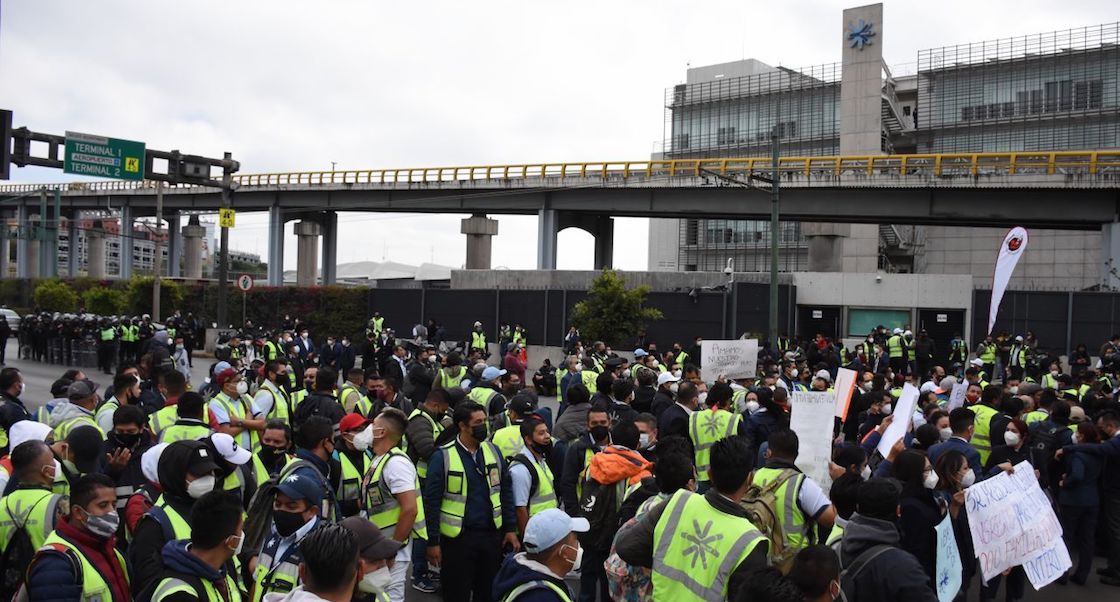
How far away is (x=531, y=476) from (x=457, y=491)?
0.60 metres

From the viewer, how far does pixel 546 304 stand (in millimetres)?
35344

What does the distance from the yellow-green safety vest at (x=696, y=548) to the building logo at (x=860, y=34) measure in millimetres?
61221

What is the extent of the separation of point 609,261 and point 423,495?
157 ft

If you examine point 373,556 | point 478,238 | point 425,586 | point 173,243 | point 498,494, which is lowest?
point 425,586

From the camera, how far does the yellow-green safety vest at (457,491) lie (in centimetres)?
656

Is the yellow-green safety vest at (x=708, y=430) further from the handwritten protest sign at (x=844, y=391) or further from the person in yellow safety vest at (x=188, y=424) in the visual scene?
the person in yellow safety vest at (x=188, y=424)

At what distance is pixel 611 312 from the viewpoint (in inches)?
1191

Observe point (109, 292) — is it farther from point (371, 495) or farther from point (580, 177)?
point (371, 495)

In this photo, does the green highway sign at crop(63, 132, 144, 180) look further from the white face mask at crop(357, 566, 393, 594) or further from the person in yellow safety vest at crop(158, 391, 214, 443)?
the white face mask at crop(357, 566, 393, 594)

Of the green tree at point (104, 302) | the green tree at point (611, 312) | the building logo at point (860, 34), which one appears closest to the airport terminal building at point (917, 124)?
the building logo at point (860, 34)

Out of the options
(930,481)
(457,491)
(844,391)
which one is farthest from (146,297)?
(930,481)

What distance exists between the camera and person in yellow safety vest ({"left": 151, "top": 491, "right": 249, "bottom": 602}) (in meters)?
3.77

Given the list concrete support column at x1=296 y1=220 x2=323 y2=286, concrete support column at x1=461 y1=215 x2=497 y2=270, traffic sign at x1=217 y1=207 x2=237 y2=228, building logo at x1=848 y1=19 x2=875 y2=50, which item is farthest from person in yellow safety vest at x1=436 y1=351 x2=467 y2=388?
building logo at x1=848 y1=19 x2=875 y2=50

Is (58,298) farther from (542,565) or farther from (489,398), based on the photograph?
(542,565)
